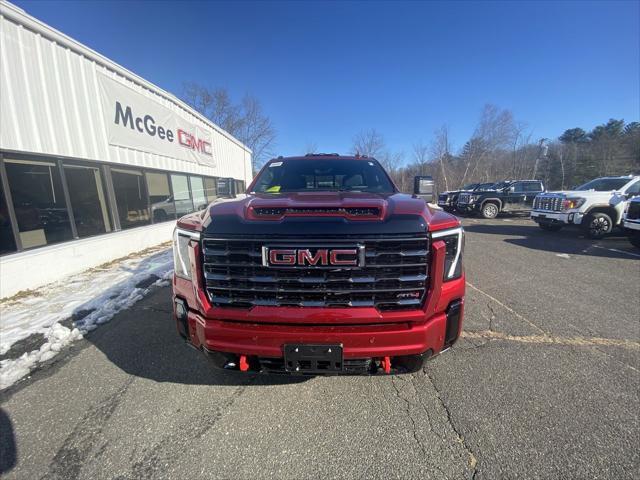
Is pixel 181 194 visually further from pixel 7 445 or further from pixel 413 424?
pixel 413 424

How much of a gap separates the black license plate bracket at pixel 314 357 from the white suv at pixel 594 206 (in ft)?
37.4

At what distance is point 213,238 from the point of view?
1.84m

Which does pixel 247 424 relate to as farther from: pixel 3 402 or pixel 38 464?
pixel 3 402

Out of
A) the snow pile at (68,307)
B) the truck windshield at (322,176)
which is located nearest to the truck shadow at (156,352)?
the snow pile at (68,307)

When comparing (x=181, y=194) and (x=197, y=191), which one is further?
(x=197, y=191)

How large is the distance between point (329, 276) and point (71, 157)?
7.23 meters

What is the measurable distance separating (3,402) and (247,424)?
2.08m

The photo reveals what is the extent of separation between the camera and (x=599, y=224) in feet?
29.5

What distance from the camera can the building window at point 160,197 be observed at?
8.93 metres

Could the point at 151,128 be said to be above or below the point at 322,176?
above

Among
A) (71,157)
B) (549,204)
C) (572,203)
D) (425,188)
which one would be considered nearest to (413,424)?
(425,188)

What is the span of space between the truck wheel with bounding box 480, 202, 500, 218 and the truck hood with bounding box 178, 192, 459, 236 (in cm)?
1586

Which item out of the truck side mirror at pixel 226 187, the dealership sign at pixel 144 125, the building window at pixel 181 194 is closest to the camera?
the truck side mirror at pixel 226 187

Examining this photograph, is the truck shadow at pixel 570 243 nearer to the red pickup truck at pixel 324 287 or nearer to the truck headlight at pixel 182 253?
the red pickup truck at pixel 324 287
